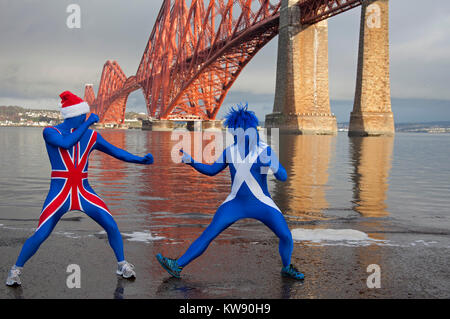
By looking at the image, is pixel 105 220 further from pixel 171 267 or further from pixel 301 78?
pixel 301 78

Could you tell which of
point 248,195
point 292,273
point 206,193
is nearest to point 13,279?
point 248,195

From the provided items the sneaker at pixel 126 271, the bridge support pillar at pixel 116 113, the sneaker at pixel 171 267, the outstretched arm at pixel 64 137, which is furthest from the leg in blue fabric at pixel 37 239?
the bridge support pillar at pixel 116 113

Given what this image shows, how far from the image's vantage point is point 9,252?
381cm

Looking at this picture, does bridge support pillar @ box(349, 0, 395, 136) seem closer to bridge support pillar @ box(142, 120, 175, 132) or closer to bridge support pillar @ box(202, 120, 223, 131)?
bridge support pillar @ box(202, 120, 223, 131)

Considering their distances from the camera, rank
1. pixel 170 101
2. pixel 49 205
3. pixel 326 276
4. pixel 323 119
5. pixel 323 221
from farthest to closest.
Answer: pixel 170 101
pixel 323 119
pixel 323 221
pixel 326 276
pixel 49 205

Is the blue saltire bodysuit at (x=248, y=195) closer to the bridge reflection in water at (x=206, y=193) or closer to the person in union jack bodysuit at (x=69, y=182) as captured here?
Answer: the person in union jack bodysuit at (x=69, y=182)

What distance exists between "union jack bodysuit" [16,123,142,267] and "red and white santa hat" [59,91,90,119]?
0.10 m

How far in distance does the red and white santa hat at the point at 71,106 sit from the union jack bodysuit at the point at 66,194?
10cm

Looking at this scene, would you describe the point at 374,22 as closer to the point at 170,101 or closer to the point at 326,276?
the point at 170,101

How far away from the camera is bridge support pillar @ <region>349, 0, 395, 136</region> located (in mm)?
33156

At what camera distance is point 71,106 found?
3.12 meters
